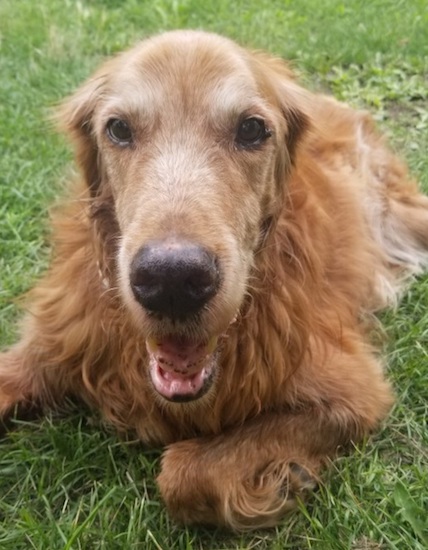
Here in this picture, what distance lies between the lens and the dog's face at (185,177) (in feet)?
7.73

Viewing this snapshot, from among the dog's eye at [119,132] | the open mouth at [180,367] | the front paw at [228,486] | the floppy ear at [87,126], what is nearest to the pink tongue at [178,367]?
the open mouth at [180,367]

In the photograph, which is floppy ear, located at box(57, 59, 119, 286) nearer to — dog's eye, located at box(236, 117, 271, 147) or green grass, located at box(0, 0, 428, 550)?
dog's eye, located at box(236, 117, 271, 147)

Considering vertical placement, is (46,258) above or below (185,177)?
below

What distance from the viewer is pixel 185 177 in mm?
2611

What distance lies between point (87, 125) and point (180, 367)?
112 cm

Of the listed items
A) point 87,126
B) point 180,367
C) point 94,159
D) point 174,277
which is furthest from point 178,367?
point 87,126

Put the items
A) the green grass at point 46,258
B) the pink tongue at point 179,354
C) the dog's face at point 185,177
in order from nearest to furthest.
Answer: the dog's face at point 185,177 → the pink tongue at point 179,354 → the green grass at point 46,258

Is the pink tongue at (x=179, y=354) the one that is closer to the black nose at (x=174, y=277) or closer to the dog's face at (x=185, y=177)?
the dog's face at (x=185, y=177)

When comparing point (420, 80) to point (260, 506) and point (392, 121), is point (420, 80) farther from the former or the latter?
point (260, 506)

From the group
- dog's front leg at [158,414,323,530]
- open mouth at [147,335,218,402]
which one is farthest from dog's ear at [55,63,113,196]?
dog's front leg at [158,414,323,530]

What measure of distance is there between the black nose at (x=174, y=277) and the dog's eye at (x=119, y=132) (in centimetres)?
69

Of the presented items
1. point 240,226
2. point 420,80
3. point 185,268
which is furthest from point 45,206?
point 420,80

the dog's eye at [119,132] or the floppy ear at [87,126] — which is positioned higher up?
the dog's eye at [119,132]

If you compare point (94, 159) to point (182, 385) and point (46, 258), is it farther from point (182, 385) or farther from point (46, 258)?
point (46, 258)
